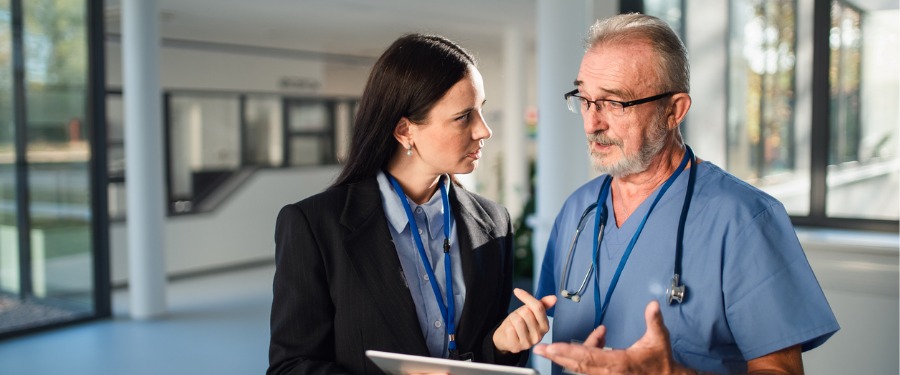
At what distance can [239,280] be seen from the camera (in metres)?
8.53

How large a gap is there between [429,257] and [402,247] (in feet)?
0.22

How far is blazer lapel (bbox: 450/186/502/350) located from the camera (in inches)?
66.8

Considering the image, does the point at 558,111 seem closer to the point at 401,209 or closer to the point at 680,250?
the point at 401,209

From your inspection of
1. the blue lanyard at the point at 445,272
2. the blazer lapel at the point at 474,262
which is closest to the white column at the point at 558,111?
the blazer lapel at the point at 474,262

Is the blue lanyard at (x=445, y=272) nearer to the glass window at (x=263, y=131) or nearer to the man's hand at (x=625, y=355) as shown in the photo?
the man's hand at (x=625, y=355)

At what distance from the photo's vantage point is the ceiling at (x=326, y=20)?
7.59m

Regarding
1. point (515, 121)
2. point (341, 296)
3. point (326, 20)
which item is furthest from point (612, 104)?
point (515, 121)

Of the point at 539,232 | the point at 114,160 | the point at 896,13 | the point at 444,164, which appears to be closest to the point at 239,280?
the point at 114,160

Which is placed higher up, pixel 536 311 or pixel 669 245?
pixel 669 245

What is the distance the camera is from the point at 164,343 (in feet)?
18.9

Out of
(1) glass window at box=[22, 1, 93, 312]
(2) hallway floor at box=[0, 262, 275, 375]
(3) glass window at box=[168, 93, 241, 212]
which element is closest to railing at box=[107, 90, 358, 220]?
(3) glass window at box=[168, 93, 241, 212]

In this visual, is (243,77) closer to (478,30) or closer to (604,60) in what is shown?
(478,30)

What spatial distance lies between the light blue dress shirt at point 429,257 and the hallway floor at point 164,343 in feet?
11.4

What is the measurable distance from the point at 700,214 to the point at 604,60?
1.20ft
